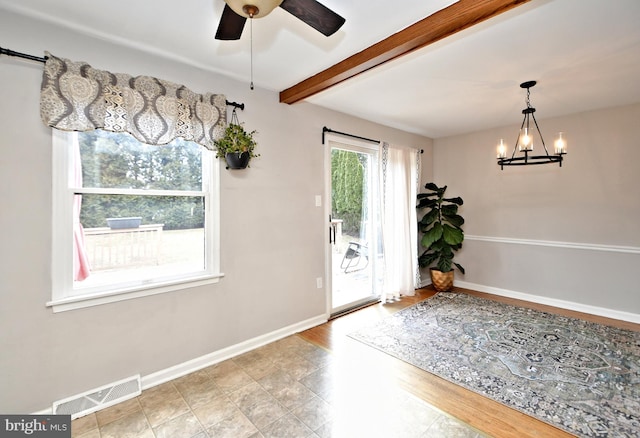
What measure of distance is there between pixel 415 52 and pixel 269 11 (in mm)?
1241

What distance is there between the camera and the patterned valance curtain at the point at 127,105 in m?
1.79

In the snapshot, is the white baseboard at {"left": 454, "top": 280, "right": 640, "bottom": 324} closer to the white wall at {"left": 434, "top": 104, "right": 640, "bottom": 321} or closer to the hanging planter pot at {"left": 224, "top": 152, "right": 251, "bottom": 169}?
the white wall at {"left": 434, "top": 104, "right": 640, "bottom": 321}

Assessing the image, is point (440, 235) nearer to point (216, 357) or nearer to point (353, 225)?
point (353, 225)

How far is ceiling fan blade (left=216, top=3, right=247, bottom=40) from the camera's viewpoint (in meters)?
1.37

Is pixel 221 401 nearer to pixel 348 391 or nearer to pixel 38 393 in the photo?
pixel 348 391

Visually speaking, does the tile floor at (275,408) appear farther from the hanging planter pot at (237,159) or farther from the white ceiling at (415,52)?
the white ceiling at (415,52)

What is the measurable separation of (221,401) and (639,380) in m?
3.10

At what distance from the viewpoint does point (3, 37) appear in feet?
5.54

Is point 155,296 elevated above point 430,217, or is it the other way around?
point 430,217

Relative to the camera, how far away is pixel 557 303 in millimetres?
3836

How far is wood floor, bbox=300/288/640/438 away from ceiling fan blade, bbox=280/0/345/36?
240cm

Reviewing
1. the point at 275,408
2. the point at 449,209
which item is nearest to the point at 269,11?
the point at 275,408

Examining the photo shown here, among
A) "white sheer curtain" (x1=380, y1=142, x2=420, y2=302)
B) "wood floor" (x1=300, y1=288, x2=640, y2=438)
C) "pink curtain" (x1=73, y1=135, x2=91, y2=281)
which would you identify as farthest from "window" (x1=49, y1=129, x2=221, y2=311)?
"white sheer curtain" (x1=380, y1=142, x2=420, y2=302)

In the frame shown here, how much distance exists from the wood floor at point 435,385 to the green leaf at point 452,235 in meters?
1.42
